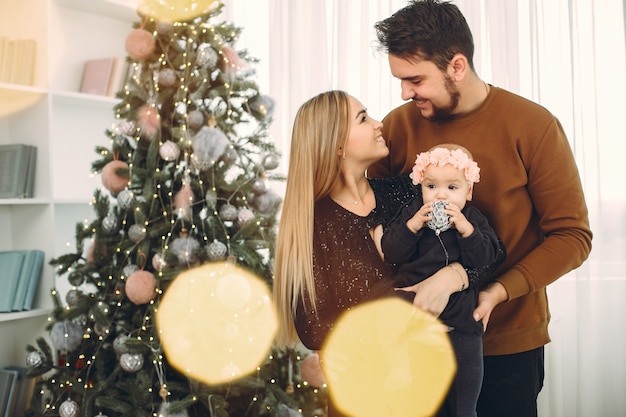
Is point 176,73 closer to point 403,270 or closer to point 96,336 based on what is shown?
point 96,336

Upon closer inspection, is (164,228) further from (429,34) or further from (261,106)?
(429,34)

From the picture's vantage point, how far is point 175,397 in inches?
108

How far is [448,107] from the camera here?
2.08 metres

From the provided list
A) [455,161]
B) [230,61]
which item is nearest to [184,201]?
[230,61]

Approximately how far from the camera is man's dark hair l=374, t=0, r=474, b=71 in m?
2.04

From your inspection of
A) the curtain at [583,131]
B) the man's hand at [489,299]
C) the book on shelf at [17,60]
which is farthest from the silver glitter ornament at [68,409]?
the curtain at [583,131]

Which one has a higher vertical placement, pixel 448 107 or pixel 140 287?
pixel 448 107

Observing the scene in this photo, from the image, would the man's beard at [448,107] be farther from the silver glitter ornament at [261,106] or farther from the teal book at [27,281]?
the teal book at [27,281]

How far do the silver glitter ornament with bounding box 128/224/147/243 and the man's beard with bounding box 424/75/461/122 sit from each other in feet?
4.45

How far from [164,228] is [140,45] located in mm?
819

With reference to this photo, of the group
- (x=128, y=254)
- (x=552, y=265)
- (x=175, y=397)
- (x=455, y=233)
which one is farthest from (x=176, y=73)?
(x=552, y=265)

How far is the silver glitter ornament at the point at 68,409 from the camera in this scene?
2.72 m

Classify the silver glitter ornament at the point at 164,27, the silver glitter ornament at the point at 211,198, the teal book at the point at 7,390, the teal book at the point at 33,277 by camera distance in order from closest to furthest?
the silver glitter ornament at the point at 211,198, the silver glitter ornament at the point at 164,27, the teal book at the point at 7,390, the teal book at the point at 33,277

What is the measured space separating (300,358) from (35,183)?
5.41 feet
